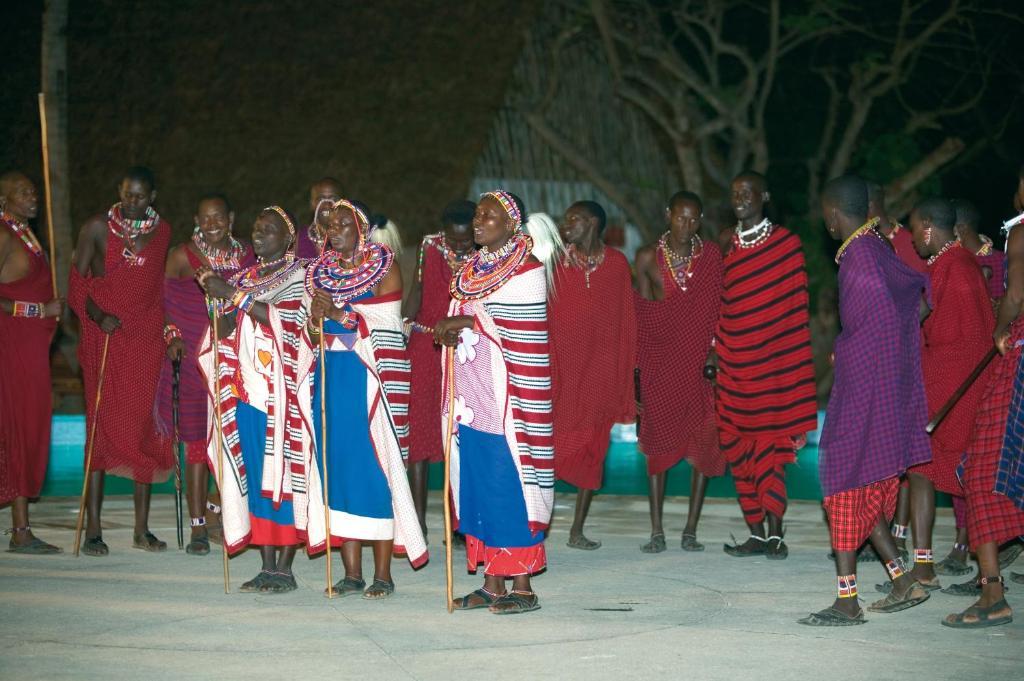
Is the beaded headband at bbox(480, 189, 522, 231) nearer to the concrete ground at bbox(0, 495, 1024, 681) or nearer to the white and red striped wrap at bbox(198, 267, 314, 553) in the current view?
the white and red striped wrap at bbox(198, 267, 314, 553)

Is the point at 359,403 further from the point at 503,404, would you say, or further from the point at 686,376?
the point at 686,376

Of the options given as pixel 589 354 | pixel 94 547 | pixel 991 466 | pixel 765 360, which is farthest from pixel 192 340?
pixel 991 466

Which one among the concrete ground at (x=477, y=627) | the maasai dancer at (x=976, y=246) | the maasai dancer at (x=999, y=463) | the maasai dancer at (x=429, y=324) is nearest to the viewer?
Answer: the concrete ground at (x=477, y=627)

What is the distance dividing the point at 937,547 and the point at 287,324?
14.2 ft

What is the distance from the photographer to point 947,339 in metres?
7.49

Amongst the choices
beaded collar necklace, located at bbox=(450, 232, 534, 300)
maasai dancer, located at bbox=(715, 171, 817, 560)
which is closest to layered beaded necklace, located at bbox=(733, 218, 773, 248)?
maasai dancer, located at bbox=(715, 171, 817, 560)

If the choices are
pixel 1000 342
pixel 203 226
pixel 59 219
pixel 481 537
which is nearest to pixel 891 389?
pixel 1000 342

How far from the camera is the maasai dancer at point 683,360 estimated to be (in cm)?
875

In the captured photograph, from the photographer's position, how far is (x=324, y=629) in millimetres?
6180

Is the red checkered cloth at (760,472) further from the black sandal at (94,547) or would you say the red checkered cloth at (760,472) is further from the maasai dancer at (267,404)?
the black sandal at (94,547)

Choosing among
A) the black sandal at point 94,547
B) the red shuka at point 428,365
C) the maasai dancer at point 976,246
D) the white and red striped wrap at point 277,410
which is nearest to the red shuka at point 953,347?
the maasai dancer at point 976,246

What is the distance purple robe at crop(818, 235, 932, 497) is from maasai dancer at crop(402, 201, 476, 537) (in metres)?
2.82

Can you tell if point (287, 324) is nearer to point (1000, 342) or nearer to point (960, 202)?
point (1000, 342)

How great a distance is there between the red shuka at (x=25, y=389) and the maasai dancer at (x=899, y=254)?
507cm
